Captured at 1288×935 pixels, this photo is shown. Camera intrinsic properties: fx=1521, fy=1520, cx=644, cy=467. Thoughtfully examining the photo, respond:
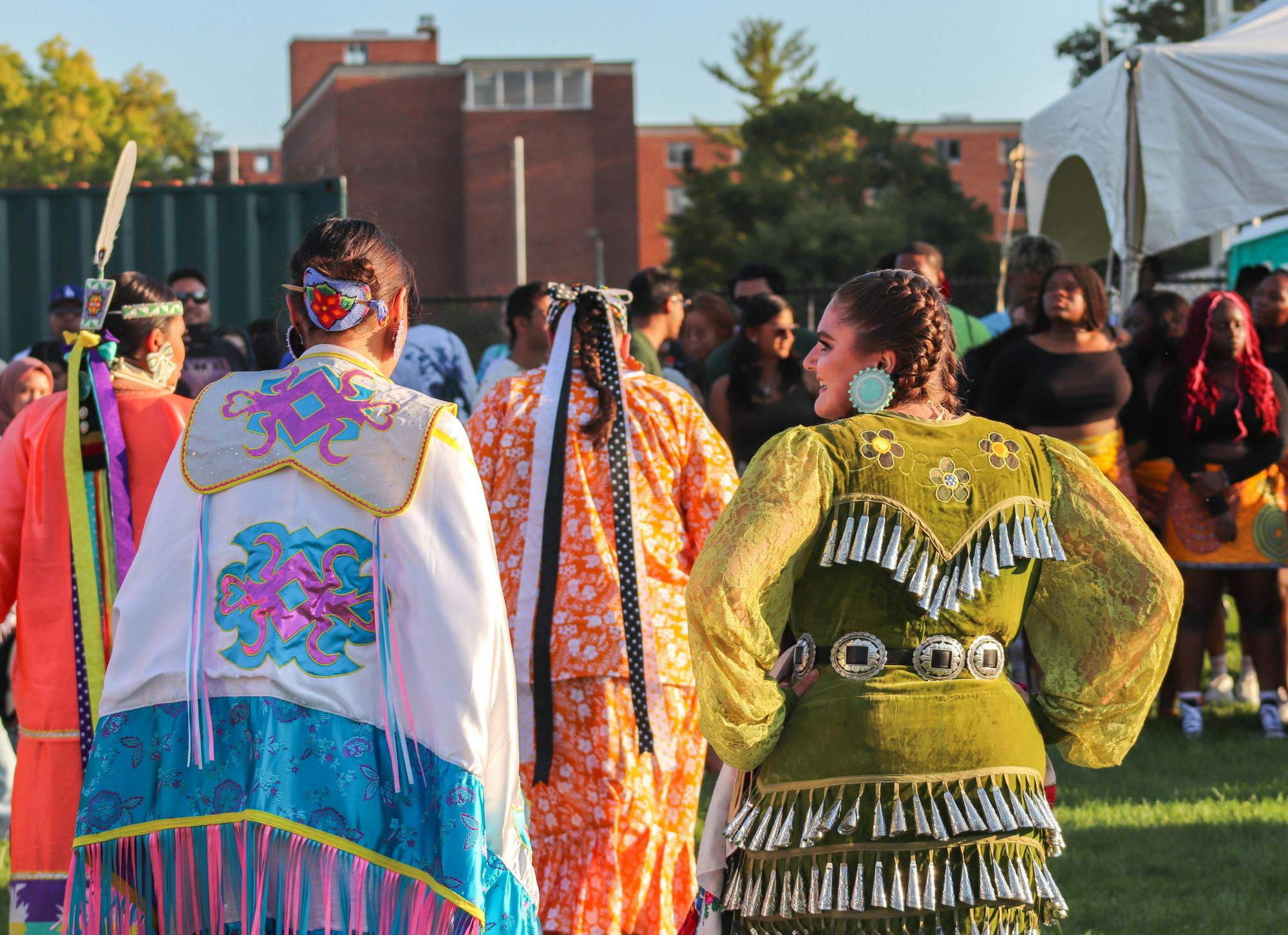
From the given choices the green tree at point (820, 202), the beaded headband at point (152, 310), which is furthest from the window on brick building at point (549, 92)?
the beaded headband at point (152, 310)

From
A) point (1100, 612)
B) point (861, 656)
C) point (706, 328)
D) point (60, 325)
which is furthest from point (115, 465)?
point (706, 328)

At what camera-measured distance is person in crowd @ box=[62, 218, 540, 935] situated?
2.66 meters

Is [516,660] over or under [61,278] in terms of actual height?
under

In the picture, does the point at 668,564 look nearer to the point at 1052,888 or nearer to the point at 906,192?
the point at 1052,888

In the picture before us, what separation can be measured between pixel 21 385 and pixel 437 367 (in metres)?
1.76

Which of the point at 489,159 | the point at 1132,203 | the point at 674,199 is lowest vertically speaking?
the point at 1132,203

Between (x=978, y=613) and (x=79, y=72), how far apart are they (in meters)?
42.3

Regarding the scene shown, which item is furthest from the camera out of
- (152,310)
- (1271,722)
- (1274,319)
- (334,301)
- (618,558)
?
(1274,319)

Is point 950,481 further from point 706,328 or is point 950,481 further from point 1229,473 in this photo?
point 706,328

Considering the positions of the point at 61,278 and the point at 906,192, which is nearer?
the point at 61,278

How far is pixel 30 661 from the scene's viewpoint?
12.6ft

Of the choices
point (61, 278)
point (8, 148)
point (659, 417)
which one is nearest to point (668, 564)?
point (659, 417)

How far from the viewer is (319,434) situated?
9.09 ft

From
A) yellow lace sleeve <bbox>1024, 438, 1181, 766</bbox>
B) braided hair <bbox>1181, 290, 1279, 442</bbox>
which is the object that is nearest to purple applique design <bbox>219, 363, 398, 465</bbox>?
yellow lace sleeve <bbox>1024, 438, 1181, 766</bbox>
